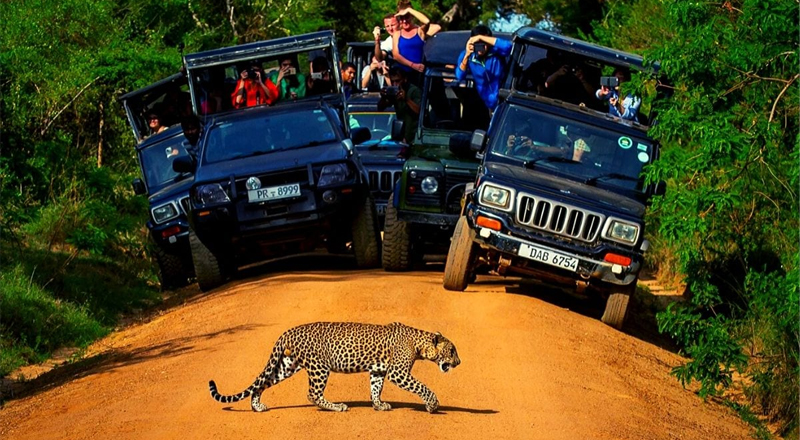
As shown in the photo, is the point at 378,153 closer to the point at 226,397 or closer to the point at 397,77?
the point at 397,77

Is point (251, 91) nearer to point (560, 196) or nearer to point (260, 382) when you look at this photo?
point (560, 196)

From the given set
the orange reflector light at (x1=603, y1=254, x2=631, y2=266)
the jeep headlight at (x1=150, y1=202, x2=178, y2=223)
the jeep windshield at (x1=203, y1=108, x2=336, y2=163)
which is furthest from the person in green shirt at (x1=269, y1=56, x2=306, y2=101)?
the orange reflector light at (x1=603, y1=254, x2=631, y2=266)

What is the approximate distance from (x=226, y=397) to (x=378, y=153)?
956 cm

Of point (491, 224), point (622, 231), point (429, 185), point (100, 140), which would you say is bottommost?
point (100, 140)

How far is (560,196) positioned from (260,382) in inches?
205

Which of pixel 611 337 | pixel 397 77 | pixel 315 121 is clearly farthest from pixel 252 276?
pixel 611 337

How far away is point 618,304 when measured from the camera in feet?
45.8

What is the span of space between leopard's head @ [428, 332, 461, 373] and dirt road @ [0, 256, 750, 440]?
34 centimetres

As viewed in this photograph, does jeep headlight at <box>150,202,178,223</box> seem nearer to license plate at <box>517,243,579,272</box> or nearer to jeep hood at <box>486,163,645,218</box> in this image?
jeep hood at <box>486,163,645,218</box>

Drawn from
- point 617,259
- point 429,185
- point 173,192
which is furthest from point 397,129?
point 617,259

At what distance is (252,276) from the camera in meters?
17.6

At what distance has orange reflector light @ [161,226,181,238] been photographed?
18062 mm

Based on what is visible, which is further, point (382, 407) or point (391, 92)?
point (391, 92)

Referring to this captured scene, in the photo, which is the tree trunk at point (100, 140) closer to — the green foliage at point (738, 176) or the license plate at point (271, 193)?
the license plate at point (271, 193)
